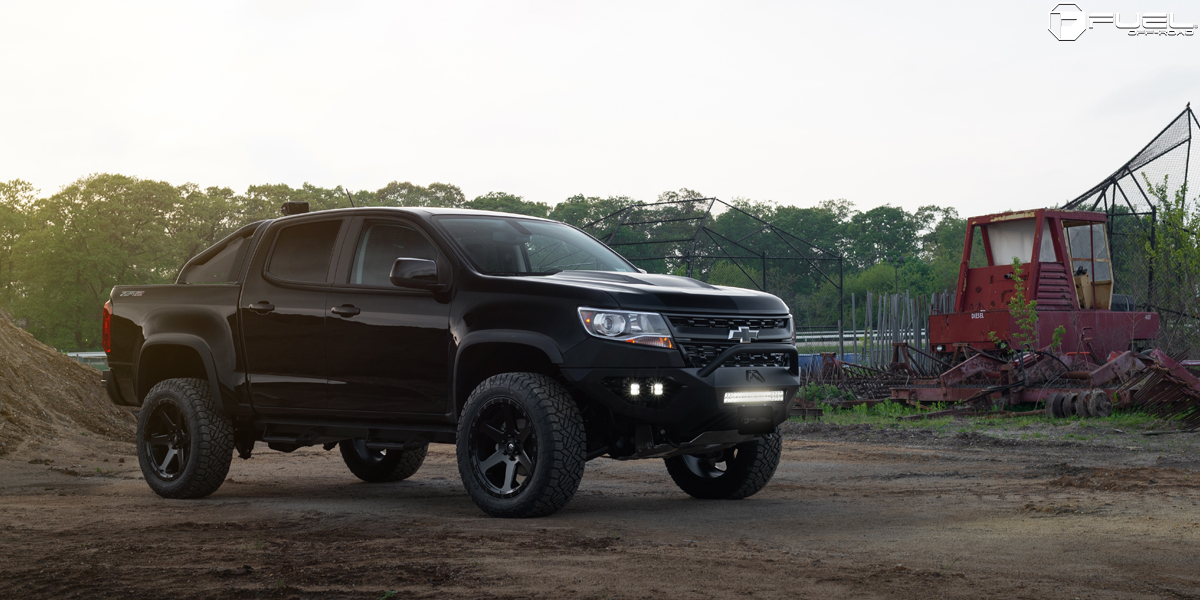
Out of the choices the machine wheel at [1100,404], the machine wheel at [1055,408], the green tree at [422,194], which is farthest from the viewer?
the green tree at [422,194]

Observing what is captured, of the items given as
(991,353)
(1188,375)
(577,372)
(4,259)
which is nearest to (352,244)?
(577,372)

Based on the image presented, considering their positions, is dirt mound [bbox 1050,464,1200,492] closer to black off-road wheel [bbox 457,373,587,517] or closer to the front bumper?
the front bumper

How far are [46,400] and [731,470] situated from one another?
9.86 meters

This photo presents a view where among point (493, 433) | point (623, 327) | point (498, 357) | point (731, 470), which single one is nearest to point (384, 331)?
point (498, 357)

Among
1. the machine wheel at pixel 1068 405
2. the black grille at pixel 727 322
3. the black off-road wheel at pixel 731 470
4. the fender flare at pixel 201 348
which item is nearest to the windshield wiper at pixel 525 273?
the black grille at pixel 727 322

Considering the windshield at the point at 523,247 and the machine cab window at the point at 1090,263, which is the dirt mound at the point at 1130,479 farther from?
the machine cab window at the point at 1090,263

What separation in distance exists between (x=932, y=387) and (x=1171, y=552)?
12238mm

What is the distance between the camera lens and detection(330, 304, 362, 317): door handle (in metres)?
7.88

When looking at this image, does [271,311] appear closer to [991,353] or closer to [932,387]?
[932,387]

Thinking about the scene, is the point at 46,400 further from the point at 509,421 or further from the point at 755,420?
the point at 755,420

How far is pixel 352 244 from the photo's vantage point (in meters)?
8.19

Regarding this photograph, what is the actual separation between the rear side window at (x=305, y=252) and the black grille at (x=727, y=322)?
2.73 metres

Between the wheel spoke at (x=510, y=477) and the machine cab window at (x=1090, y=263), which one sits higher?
the machine cab window at (x=1090, y=263)

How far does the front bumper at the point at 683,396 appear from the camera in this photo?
695 centimetres
